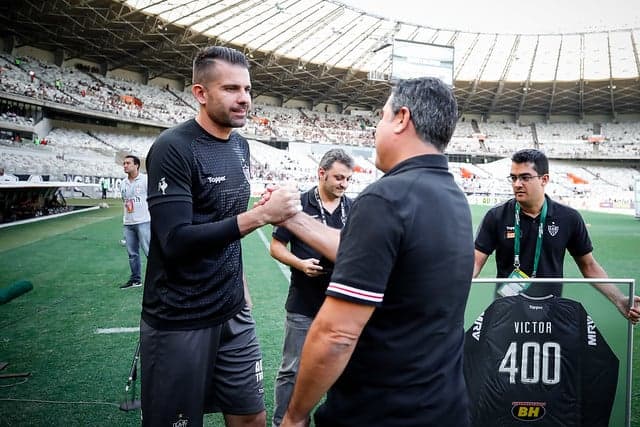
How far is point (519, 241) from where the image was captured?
12.3ft

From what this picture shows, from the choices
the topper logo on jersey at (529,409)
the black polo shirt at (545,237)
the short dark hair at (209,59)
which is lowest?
the topper logo on jersey at (529,409)

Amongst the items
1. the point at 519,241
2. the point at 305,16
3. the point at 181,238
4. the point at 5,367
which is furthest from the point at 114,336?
the point at 305,16

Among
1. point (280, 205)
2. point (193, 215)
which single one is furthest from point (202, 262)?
point (280, 205)

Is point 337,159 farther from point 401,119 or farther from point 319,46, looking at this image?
point 319,46

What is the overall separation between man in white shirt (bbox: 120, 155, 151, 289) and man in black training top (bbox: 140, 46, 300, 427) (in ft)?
19.9

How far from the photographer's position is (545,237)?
3.66m

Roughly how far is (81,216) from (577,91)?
189ft

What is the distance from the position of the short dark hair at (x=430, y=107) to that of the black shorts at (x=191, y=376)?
152 cm

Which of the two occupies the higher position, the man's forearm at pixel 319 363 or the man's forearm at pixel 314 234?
the man's forearm at pixel 314 234

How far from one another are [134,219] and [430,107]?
751 centimetres

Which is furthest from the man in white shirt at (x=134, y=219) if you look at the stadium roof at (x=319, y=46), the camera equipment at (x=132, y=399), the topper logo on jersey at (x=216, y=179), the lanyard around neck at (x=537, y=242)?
the stadium roof at (x=319, y=46)

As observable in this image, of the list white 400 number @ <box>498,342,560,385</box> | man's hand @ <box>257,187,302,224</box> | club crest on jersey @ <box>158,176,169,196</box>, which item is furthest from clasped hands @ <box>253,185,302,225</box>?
white 400 number @ <box>498,342,560,385</box>

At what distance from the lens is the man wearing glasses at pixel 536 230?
11.9 ft

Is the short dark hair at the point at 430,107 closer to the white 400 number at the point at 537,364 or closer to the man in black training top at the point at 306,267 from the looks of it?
the man in black training top at the point at 306,267
